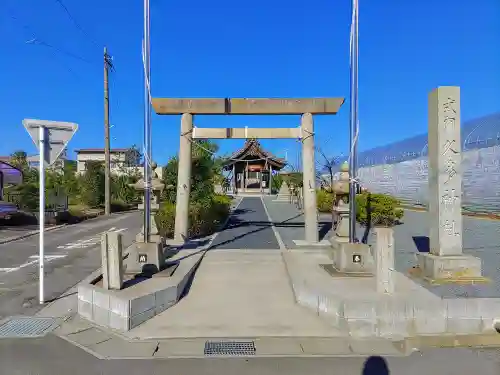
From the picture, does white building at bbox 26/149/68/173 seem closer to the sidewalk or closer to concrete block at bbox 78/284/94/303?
concrete block at bbox 78/284/94/303

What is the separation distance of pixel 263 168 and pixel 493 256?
124 ft

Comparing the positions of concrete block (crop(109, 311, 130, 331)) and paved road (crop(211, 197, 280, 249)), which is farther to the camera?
paved road (crop(211, 197, 280, 249))

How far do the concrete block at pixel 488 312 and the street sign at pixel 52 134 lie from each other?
642 cm

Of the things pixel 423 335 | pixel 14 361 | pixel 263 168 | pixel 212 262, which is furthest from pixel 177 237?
pixel 263 168

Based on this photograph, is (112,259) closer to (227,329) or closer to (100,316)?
(100,316)

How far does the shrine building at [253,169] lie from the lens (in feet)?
143

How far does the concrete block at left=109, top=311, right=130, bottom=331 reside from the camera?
15.2 feet

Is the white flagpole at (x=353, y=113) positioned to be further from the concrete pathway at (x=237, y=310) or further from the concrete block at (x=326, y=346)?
the concrete block at (x=326, y=346)

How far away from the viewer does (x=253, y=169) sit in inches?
1843

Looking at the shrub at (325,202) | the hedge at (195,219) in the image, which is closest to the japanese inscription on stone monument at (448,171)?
the hedge at (195,219)

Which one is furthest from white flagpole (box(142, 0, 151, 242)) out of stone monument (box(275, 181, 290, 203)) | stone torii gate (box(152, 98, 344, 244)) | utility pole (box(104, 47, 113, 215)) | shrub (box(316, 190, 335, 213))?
stone monument (box(275, 181, 290, 203))

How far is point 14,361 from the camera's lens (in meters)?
3.87

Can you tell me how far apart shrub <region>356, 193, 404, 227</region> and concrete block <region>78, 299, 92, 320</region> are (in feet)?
39.2

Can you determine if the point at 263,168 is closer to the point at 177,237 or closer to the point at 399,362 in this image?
the point at 177,237
